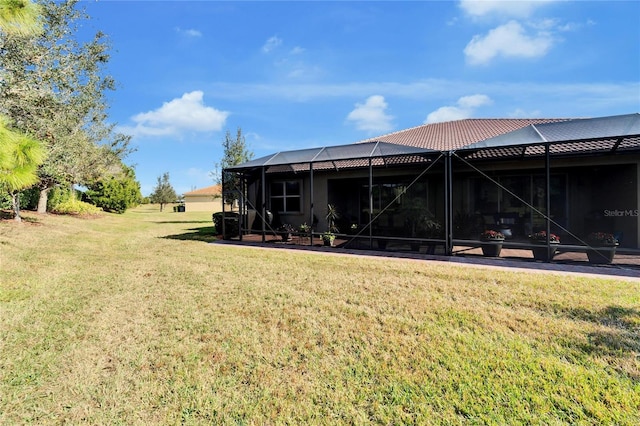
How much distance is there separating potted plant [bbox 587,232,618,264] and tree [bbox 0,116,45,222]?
1032 cm

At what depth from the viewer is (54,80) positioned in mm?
10992

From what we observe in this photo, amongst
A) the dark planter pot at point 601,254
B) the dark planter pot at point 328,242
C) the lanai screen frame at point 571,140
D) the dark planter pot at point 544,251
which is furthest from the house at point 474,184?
the dark planter pot at point 601,254

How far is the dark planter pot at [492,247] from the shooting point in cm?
781

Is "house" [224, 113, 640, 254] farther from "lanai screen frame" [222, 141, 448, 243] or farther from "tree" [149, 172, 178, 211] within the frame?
"tree" [149, 172, 178, 211]

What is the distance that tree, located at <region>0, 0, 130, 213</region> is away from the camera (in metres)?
9.42

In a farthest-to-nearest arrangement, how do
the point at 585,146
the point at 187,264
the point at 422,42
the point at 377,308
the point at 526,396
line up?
the point at 422,42 → the point at 585,146 → the point at 187,264 → the point at 377,308 → the point at 526,396

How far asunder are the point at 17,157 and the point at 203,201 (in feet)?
149

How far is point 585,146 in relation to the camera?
8.46m

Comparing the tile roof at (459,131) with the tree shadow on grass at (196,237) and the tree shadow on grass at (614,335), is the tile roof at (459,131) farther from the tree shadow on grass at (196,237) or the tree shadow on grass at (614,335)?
the tree shadow on grass at (196,237)

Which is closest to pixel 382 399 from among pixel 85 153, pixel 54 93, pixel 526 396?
pixel 526 396

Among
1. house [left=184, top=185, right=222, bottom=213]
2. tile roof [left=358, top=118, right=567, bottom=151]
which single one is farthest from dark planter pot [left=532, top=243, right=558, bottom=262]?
house [left=184, top=185, right=222, bottom=213]

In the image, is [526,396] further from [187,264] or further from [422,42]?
[422,42]

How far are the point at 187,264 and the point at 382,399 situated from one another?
636cm

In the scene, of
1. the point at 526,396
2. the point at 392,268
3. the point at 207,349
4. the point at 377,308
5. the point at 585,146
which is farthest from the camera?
the point at 585,146
